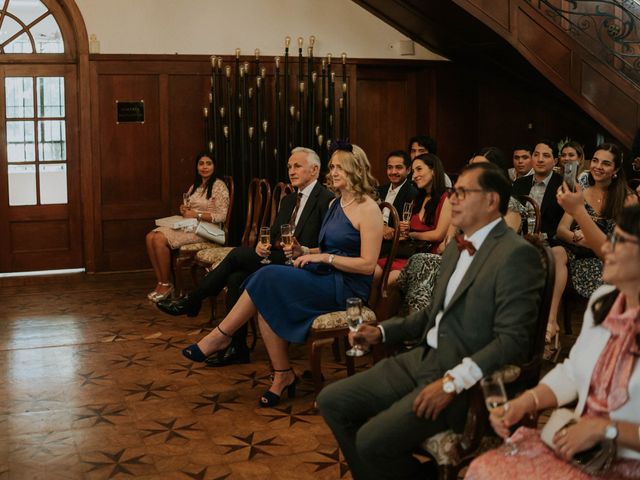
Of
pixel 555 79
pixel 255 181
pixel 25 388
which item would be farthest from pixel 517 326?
pixel 555 79

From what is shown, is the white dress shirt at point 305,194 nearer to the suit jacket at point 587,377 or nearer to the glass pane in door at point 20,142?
the suit jacket at point 587,377

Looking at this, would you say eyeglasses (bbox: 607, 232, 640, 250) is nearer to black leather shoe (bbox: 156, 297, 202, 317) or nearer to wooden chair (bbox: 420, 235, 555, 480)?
wooden chair (bbox: 420, 235, 555, 480)

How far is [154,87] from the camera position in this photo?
841 centimetres

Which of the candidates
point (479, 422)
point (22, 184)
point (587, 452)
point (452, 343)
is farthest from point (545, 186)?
point (22, 184)

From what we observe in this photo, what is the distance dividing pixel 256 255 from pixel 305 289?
3.05 ft

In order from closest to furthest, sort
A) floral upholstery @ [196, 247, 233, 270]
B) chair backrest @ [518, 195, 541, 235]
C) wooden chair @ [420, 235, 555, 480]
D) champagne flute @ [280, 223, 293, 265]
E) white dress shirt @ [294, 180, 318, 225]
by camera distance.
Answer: wooden chair @ [420, 235, 555, 480] < champagne flute @ [280, 223, 293, 265] < chair backrest @ [518, 195, 541, 235] < white dress shirt @ [294, 180, 318, 225] < floral upholstery @ [196, 247, 233, 270]

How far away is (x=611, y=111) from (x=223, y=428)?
5267mm

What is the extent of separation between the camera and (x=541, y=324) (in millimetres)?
2723

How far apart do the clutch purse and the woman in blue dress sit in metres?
1.93

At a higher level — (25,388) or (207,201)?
(207,201)

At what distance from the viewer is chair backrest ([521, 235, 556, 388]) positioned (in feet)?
8.84

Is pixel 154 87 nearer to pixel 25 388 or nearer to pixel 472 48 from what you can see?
pixel 472 48

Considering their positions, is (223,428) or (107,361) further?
(107,361)

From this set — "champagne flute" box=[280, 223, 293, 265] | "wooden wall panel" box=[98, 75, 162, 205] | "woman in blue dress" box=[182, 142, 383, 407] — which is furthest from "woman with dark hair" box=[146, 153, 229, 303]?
"champagne flute" box=[280, 223, 293, 265]
